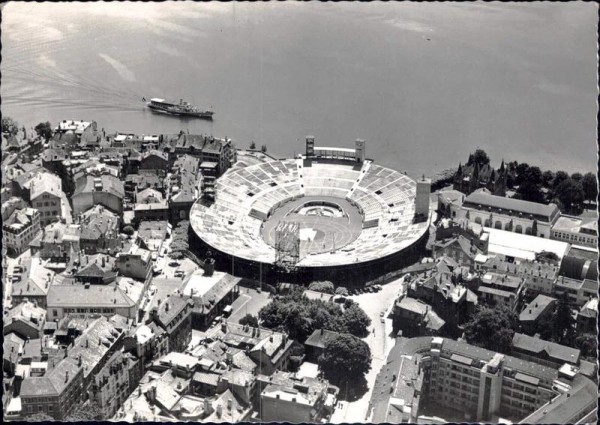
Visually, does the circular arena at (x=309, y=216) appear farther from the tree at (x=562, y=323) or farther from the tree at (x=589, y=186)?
the tree at (x=589, y=186)

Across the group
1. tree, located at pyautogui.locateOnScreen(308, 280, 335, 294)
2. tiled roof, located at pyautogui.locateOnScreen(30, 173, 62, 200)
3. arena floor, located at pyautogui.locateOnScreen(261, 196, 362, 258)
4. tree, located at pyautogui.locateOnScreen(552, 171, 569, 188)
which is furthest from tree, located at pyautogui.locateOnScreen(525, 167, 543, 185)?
tiled roof, located at pyautogui.locateOnScreen(30, 173, 62, 200)

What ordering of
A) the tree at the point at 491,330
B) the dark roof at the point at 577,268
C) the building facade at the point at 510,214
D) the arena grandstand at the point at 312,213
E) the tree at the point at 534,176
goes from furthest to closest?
the tree at the point at 534,176
the building facade at the point at 510,214
the arena grandstand at the point at 312,213
the dark roof at the point at 577,268
the tree at the point at 491,330

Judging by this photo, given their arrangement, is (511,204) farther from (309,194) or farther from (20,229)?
(20,229)

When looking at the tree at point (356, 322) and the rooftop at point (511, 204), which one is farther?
the rooftop at point (511, 204)

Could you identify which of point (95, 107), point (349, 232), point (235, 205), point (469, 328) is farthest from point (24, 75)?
point (469, 328)

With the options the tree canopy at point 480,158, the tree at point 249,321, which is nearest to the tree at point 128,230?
the tree at point 249,321

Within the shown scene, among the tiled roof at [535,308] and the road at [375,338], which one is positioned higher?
the tiled roof at [535,308]

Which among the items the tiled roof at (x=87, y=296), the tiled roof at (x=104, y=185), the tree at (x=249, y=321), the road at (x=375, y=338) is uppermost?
the tiled roof at (x=104, y=185)
